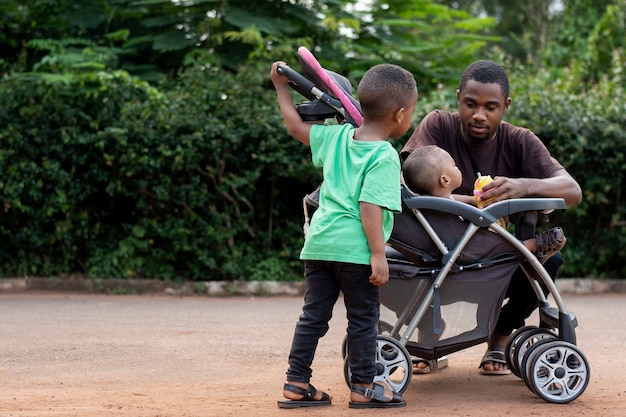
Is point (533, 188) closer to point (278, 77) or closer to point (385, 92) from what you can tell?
point (385, 92)

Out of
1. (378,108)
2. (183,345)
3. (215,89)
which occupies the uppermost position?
(215,89)

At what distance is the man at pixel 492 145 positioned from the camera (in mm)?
5246

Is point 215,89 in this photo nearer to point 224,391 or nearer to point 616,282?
point 616,282

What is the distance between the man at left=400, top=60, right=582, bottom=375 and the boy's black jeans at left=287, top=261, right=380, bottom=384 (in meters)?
0.96

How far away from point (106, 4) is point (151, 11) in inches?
22.4

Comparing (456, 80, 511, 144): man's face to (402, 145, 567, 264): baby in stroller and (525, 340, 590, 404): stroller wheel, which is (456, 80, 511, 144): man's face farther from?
(525, 340, 590, 404): stroller wheel

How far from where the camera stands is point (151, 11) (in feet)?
40.5

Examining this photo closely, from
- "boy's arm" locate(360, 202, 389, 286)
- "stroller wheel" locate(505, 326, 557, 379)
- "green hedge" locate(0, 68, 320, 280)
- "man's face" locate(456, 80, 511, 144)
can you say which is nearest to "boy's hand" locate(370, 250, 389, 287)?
"boy's arm" locate(360, 202, 389, 286)

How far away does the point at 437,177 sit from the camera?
4793 millimetres

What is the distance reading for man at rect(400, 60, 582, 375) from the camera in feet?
17.2

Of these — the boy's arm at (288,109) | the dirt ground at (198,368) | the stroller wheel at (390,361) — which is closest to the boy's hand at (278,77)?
the boy's arm at (288,109)

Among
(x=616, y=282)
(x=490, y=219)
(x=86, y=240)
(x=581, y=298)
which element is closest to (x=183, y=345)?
(x=490, y=219)

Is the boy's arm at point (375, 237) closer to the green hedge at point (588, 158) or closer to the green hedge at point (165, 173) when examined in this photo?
the green hedge at point (165, 173)

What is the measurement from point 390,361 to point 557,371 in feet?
2.84
